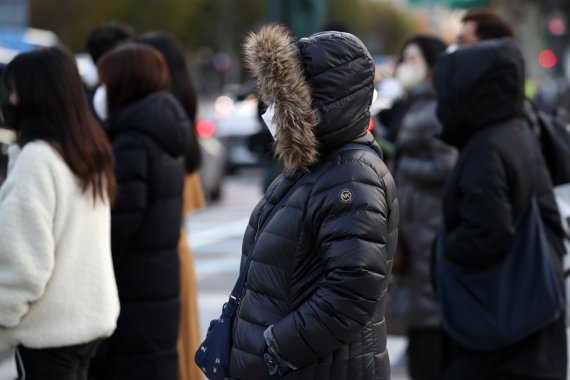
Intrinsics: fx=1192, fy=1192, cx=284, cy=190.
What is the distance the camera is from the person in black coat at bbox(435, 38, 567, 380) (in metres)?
4.70

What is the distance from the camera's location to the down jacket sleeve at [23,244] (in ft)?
13.3

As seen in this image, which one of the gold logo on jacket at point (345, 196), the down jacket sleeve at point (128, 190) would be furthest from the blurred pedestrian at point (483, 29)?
Answer: the gold logo on jacket at point (345, 196)

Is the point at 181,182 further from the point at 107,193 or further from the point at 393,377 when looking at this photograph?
the point at 393,377

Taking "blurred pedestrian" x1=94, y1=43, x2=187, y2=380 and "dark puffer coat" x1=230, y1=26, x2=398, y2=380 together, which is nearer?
"dark puffer coat" x1=230, y1=26, x2=398, y2=380

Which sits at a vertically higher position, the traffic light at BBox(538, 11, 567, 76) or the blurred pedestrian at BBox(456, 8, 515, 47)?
the blurred pedestrian at BBox(456, 8, 515, 47)

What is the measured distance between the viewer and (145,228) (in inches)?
208

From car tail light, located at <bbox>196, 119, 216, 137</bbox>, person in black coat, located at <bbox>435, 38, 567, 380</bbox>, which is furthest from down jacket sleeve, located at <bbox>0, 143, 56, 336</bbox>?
car tail light, located at <bbox>196, 119, 216, 137</bbox>

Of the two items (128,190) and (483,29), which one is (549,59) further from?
(128,190)

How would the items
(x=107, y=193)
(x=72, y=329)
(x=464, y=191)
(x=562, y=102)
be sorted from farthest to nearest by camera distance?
(x=562, y=102) < (x=464, y=191) < (x=107, y=193) < (x=72, y=329)

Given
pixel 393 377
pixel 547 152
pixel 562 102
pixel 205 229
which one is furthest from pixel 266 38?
pixel 562 102

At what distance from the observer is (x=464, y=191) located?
4.79 meters

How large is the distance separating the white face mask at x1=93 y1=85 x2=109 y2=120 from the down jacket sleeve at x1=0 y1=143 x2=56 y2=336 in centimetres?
135

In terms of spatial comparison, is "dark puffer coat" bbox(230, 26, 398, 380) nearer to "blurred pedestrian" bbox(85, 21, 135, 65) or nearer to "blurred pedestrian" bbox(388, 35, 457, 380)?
"blurred pedestrian" bbox(388, 35, 457, 380)

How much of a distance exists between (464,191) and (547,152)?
59cm
